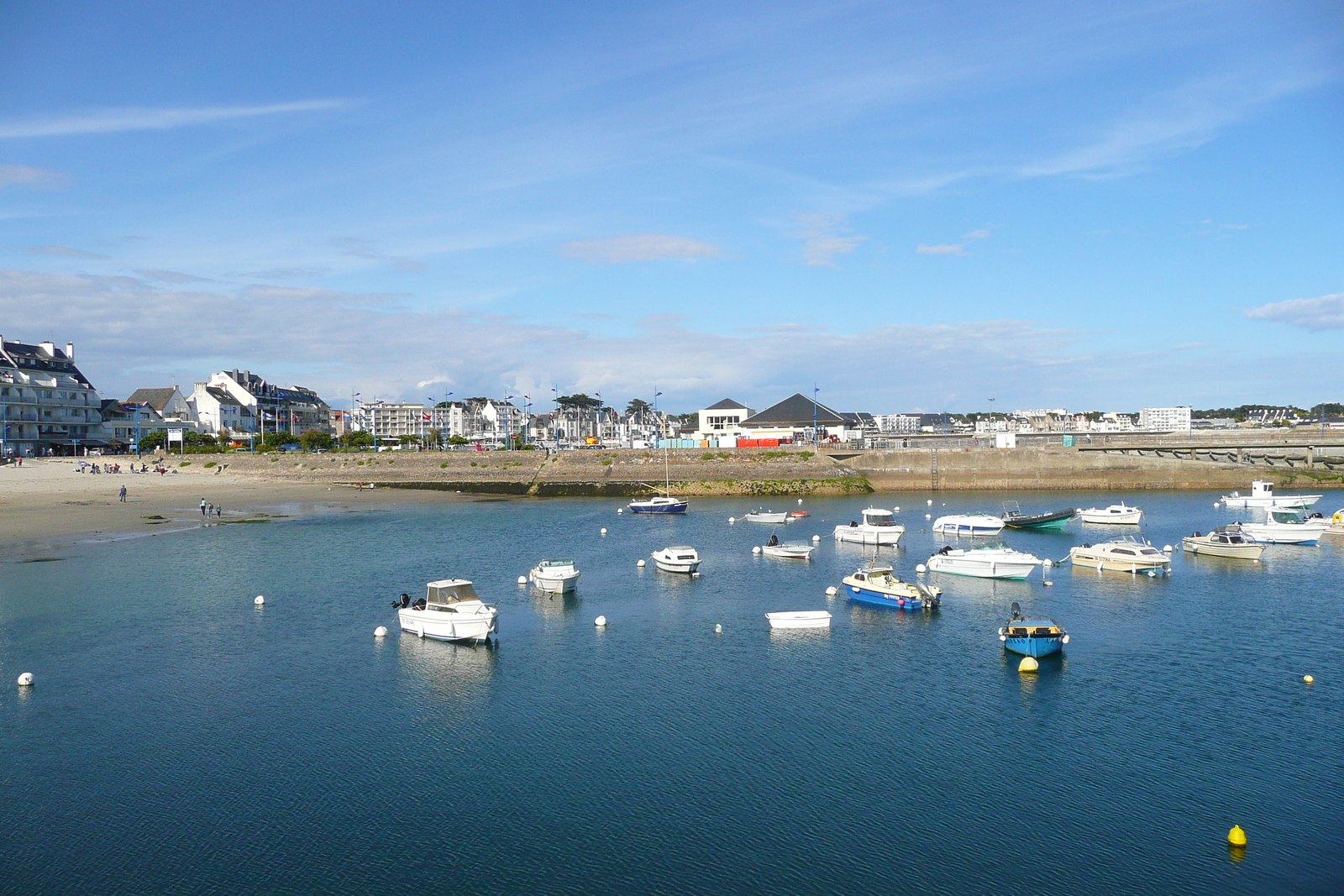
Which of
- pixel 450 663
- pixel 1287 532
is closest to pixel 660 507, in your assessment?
pixel 1287 532

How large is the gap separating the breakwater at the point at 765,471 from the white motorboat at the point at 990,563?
153 ft

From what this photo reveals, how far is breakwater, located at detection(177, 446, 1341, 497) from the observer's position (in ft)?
311

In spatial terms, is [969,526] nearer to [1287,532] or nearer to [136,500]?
[1287,532]

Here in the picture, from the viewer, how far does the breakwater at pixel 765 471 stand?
3728 inches

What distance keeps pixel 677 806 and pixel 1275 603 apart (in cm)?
3360

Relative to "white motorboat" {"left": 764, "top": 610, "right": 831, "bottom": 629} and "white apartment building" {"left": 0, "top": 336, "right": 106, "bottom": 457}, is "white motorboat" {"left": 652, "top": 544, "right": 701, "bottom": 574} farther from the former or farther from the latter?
"white apartment building" {"left": 0, "top": 336, "right": 106, "bottom": 457}

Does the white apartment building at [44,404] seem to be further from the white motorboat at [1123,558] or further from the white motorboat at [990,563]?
the white motorboat at [1123,558]

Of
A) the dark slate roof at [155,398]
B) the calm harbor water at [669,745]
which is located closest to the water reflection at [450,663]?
the calm harbor water at [669,745]

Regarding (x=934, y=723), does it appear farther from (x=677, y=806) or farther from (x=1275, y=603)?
(x=1275, y=603)

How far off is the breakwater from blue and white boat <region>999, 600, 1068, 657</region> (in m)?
62.8

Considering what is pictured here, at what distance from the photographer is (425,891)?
1677 cm

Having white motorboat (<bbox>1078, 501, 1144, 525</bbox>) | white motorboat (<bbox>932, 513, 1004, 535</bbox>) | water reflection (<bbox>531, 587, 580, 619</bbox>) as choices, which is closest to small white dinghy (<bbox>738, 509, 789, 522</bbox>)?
white motorboat (<bbox>932, 513, 1004, 535</bbox>)

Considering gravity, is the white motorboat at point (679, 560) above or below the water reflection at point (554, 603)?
above

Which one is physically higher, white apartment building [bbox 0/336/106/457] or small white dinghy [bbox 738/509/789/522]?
white apartment building [bbox 0/336/106/457]
